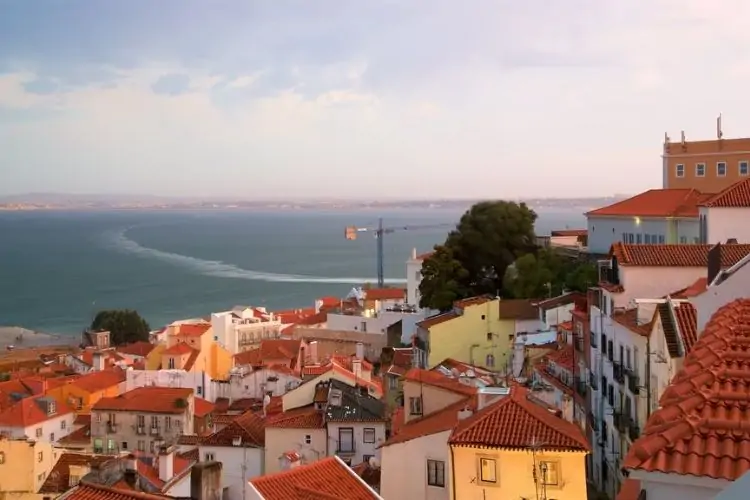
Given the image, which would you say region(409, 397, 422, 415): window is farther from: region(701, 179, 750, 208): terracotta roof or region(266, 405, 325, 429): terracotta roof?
region(701, 179, 750, 208): terracotta roof

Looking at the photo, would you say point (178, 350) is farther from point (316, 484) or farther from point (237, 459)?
point (316, 484)

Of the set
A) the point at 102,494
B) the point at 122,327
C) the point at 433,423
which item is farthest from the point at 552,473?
the point at 122,327

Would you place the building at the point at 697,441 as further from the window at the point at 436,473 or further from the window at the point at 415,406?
the window at the point at 415,406

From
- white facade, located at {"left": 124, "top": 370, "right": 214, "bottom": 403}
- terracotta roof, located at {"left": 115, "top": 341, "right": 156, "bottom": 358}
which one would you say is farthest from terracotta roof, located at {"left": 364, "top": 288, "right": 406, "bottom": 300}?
white facade, located at {"left": 124, "top": 370, "right": 214, "bottom": 403}

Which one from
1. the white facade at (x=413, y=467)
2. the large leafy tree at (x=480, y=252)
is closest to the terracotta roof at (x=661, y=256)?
the white facade at (x=413, y=467)

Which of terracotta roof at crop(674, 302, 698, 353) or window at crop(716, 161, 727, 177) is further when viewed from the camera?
window at crop(716, 161, 727, 177)
